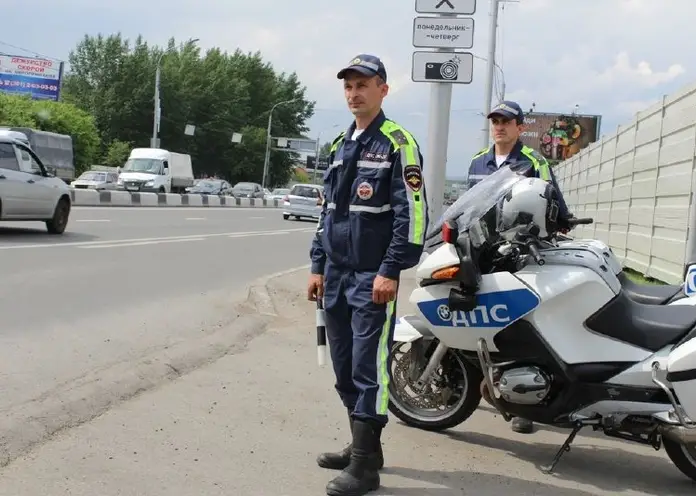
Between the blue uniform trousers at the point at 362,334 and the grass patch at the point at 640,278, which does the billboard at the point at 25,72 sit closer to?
the grass patch at the point at 640,278

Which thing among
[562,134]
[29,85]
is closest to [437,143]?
[29,85]

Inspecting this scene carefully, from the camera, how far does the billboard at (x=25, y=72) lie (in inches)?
2264

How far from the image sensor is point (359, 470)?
12.2 feet

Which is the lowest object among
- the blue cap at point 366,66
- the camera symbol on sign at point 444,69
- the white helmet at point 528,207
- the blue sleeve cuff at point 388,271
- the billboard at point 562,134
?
the blue sleeve cuff at point 388,271

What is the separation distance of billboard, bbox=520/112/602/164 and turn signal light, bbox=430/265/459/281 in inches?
2579

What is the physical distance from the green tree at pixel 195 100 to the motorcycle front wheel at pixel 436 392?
6121 cm

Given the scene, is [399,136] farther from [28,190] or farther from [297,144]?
[297,144]

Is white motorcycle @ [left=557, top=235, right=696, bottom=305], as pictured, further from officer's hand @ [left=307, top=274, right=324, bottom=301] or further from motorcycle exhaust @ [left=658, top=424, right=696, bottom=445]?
officer's hand @ [left=307, top=274, right=324, bottom=301]

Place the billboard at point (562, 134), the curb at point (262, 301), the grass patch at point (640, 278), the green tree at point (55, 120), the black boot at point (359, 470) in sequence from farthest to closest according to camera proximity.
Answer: the billboard at point (562, 134) → the green tree at point (55, 120) → the grass patch at point (640, 278) → the curb at point (262, 301) → the black boot at point (359, 470)

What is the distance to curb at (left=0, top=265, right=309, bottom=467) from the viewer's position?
410 cm

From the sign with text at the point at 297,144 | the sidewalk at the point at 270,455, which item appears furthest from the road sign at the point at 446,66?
the sign with text at the point at 297,144

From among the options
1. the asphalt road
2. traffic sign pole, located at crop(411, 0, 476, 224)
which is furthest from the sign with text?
traffic sign pole, located at crop(411, 0, 476, 224)

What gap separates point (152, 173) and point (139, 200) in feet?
23.6

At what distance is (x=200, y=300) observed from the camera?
29.3 feet
